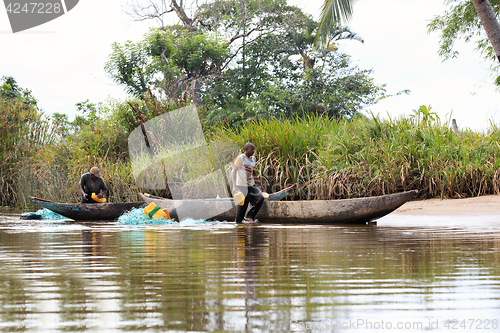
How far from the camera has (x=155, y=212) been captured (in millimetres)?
10055

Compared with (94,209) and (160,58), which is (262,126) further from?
(160,58)

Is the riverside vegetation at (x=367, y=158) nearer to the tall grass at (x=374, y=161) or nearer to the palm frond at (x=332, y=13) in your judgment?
the tall grass at (x=374, y=161)

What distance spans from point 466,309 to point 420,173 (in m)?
8.78

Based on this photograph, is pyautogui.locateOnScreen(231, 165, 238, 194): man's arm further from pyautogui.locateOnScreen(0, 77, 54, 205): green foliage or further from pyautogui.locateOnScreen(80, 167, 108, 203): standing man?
pyautogui.locateOnScreen(0, 77, 54, 205): green foliage

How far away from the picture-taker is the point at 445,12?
922 inches

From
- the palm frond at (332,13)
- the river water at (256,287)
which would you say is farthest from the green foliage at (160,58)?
the river water at (256,287)

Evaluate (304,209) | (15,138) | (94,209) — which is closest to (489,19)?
(304,209)

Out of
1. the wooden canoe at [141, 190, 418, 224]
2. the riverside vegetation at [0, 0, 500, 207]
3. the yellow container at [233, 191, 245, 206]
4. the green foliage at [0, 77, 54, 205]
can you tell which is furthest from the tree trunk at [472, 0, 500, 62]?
the green foliage at [0, 77, 54, 205]

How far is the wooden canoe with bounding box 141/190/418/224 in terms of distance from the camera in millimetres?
8094

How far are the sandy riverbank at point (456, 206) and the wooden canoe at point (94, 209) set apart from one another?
5.97 meters

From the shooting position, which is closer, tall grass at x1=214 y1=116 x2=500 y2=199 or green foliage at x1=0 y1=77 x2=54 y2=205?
tall grass at x1=214 y1=116 x2=500 y2=199

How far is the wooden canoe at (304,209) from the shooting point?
26.6ft

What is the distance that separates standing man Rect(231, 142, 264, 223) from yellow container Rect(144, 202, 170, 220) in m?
1.64

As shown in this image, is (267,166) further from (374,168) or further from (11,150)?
(11,150)
